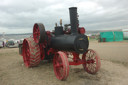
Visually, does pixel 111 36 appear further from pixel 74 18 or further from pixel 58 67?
pixel 58 67

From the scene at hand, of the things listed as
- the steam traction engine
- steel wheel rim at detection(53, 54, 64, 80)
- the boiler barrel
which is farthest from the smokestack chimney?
steel wheel rim at detection(53, 54, 64, 80)

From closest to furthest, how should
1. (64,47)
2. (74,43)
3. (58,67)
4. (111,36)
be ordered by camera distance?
(74,43) < (58,67) < (64,47) < (111,36)

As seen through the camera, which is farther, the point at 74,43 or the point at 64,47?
the point at 64,47

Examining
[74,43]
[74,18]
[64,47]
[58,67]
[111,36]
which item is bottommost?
[58,67]

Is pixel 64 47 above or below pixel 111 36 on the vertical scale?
above

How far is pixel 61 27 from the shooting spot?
211 inches

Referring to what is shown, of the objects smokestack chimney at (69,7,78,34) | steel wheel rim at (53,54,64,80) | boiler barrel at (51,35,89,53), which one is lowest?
Answer: steel wheel rim at (53,54,64,80)

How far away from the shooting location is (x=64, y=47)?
4.66 meters

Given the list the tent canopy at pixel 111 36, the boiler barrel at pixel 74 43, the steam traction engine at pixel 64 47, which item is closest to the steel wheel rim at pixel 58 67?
the steam traction engine at pixel 64 47

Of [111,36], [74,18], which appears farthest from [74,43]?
[111,36]

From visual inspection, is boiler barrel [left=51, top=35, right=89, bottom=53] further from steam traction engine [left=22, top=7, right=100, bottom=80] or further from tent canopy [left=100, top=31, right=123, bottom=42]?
tent canopy [left=100, top=31, right=123, bottom=42]

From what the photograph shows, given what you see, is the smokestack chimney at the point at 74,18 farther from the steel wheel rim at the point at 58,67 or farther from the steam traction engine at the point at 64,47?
the steel wheel rim at the point at 58,67

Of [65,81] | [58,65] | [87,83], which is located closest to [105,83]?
[87,83]

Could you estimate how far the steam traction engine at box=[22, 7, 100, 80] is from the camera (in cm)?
427
